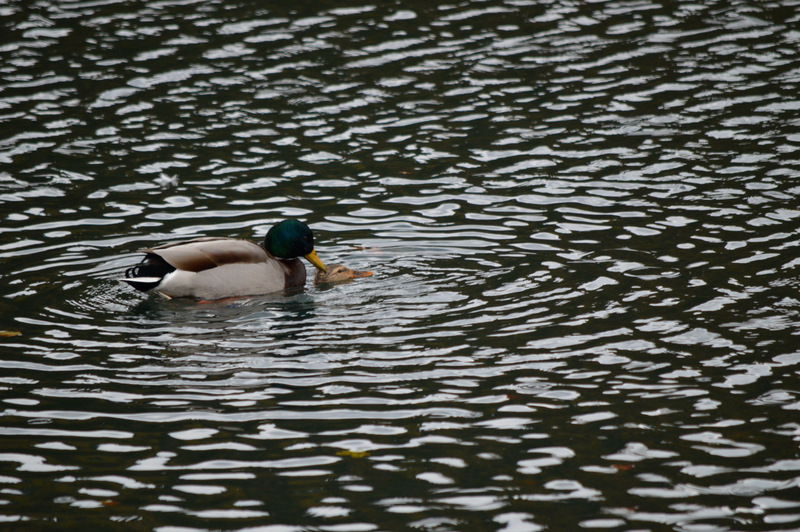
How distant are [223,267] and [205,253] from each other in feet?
0.73

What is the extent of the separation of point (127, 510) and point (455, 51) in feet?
39.3

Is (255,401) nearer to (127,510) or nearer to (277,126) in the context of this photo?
(127,510)

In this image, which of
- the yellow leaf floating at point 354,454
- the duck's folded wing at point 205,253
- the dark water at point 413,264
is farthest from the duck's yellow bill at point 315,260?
the yellow leaf floating at point 354,454

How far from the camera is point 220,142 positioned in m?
13.9

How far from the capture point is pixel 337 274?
33.1ft

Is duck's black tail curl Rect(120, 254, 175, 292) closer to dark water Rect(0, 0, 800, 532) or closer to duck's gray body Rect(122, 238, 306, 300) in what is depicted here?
duck's gray body Rect(122, 238, 306, 300)

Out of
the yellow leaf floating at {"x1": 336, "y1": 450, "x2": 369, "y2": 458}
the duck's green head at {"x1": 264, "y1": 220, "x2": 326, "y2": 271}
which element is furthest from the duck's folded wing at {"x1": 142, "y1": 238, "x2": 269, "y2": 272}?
the yellow leaf floating at {"x1": 336, "y1": 450, "x2": 369, "y2": 458}

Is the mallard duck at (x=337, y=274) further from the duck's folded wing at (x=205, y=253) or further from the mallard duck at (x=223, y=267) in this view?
the duck's folded wing at (x=205, y=253)

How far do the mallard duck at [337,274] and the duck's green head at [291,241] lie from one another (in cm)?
9

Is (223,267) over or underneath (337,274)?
over

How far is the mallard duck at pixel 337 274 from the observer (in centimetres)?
1006

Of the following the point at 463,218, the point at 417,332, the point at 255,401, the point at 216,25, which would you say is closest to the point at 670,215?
the point at 463,218

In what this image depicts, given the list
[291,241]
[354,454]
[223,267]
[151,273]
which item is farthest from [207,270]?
[354,454]

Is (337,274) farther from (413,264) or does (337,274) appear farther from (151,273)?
(151,273)
